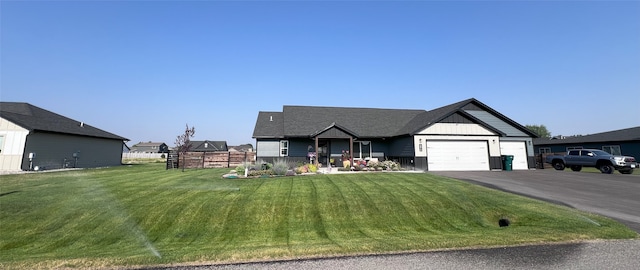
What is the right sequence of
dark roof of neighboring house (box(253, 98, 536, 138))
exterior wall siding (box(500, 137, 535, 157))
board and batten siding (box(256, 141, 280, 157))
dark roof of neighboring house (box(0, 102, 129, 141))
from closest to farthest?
dark roof of neighboring house (box(0, 102, 129, 141)) < dark roof of neighboring house (box(253, 98, 536, 138)) < exterior wall siding (box(500, 137, 535, 157)) < board and batten siding (box(256, 141, 280, 157))

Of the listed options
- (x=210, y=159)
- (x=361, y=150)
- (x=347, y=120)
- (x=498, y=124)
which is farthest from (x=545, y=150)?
(x=210, y=159)

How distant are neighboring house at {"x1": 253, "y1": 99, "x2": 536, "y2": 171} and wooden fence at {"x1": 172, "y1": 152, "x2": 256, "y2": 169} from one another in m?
3.28

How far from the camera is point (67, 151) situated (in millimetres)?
23719

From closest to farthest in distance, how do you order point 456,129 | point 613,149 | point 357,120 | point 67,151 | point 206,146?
point 456,129
point 67,151
point 357,120
point 613,149
point 206,146

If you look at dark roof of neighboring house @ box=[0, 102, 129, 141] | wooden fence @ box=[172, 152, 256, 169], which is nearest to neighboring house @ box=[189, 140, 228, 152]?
dark roof of neighboring house @ box=[0, 102, 129, 141]

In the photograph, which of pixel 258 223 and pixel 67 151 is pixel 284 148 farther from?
pixel 67 151

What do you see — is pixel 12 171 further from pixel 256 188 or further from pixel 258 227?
pixel 258 227

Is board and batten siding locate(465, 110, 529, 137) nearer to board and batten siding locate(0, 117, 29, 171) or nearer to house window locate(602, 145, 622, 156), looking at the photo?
house window locate(602, 145, 622, 156)

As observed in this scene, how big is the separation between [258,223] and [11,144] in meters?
25.4

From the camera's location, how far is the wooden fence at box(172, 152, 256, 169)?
24000 mm

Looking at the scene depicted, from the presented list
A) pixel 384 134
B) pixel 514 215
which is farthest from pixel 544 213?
pixel 384 134

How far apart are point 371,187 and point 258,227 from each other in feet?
19.1

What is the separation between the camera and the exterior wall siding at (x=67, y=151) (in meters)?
20.8

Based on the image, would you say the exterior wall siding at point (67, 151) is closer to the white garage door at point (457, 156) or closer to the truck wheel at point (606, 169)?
the white garage door at point (457, 156)
